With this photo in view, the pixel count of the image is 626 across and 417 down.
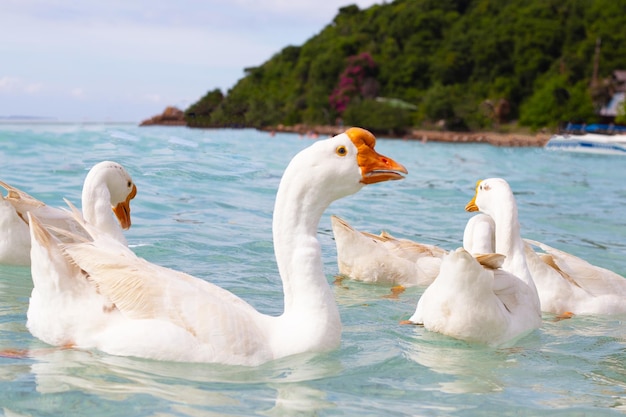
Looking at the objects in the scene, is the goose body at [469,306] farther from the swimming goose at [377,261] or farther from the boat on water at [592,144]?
the boat on water at [592,144]

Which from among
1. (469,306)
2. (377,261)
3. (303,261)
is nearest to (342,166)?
(303,261)

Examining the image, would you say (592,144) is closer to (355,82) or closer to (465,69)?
(355,82)

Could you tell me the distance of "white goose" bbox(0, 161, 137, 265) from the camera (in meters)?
5.78

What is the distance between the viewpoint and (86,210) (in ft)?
19.1

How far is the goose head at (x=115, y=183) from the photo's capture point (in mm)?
5826

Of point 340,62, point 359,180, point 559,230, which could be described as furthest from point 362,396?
point 340,62

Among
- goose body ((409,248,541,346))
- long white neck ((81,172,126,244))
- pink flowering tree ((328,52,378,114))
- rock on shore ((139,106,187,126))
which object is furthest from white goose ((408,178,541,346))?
pink flowering tree ((328,52,378,114))

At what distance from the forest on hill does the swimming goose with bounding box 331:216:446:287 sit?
5529 cm

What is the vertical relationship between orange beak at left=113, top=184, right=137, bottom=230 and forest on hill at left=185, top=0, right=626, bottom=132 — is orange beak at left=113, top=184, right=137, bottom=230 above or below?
below

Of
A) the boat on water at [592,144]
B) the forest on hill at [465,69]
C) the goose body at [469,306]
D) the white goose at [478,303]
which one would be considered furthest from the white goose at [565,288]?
the forest on hill at [465,69]

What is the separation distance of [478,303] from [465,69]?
77.0 metres

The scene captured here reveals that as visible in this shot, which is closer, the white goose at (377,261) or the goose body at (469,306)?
the goose body at (469,306)

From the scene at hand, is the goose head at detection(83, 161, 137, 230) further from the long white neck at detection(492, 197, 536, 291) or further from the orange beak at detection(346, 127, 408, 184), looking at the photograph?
the long white neck at detection(492, 197, 536, 291)

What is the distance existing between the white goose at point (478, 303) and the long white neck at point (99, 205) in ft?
7.69
